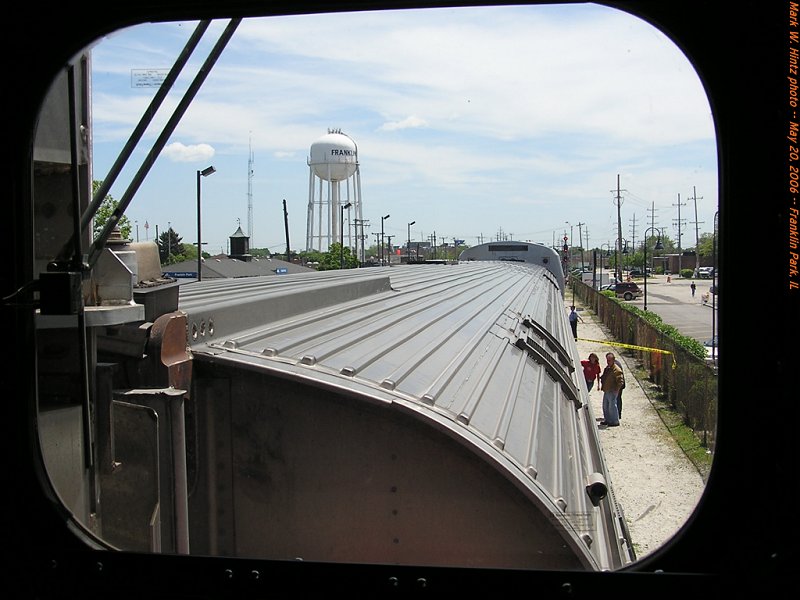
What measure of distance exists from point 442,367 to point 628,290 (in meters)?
3.59

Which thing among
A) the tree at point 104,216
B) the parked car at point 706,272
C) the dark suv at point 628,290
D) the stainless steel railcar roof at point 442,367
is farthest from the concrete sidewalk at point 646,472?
the tree at point 104,216

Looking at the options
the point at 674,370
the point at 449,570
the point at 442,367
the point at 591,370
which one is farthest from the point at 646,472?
the point at 449,570

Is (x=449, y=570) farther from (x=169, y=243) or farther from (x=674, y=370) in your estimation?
(x=674, y=370)

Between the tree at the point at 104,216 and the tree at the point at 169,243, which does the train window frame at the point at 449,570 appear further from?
the tree at the point at 169,243

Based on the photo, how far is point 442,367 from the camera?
397cm

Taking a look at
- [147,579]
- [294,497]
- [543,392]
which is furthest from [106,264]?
[543,392]

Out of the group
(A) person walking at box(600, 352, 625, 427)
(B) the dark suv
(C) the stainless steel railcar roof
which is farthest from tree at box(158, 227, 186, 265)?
(B) the dark suv

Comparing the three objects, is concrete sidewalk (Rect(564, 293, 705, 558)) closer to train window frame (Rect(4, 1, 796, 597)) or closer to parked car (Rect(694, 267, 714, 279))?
train window frame (Rect(4, 1, 796, 597))

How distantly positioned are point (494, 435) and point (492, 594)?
1.46 meters

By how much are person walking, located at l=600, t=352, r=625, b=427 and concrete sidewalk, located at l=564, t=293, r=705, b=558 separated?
0.29 ft

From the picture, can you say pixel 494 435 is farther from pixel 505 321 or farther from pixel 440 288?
pixel 440 288

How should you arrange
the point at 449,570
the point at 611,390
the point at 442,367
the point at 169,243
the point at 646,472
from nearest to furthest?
the point at 449,570 → the point at 169,243 → the point at 442,367 → the point at 646,472 → the point at 611,390

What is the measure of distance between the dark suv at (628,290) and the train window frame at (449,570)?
500 cm

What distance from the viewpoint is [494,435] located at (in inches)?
127
